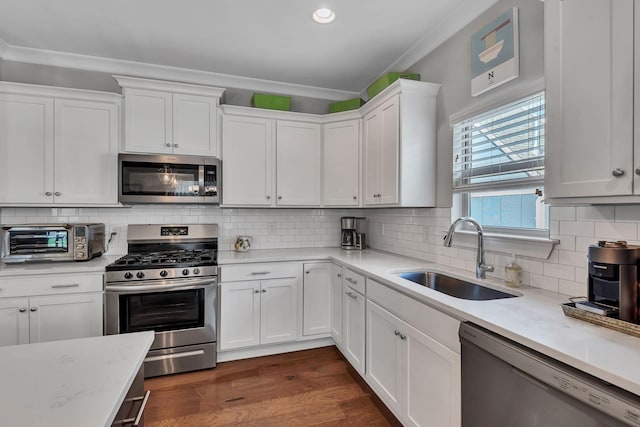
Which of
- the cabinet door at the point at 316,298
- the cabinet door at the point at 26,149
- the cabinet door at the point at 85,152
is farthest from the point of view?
the cabinet door at the point at 316,298

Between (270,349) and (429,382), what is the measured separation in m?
1.77

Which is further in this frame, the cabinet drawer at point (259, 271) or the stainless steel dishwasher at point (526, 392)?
the cabinet drawer at point (259, 271)

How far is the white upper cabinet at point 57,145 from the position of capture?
2.57 meters

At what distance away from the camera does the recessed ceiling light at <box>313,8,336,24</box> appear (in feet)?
7.20

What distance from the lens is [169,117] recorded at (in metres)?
2.86

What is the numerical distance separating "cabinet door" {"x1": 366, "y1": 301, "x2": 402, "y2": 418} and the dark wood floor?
0.22 m

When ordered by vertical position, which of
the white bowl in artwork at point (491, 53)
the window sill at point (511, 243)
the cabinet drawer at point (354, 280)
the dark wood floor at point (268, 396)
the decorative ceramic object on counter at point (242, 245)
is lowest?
the dark wood floor at point (268, 396)

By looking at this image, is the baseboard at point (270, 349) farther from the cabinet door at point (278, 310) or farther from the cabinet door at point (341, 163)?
the cabinet door at point (341, 163)

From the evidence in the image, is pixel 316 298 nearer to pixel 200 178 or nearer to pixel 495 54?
pixel 200 178

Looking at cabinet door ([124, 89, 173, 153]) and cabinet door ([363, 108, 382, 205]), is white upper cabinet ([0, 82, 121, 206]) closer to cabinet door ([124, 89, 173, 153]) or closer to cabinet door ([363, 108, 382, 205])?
cabinet door ([124, 89, 173, 153])

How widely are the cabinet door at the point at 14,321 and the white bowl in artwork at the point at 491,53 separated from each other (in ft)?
11.9


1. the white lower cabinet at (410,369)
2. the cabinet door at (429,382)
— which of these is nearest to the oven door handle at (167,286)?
the white lower cabinet at (410,369)

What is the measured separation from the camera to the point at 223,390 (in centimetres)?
239

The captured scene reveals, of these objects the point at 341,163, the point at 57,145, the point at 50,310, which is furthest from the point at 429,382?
the point at 57,145
